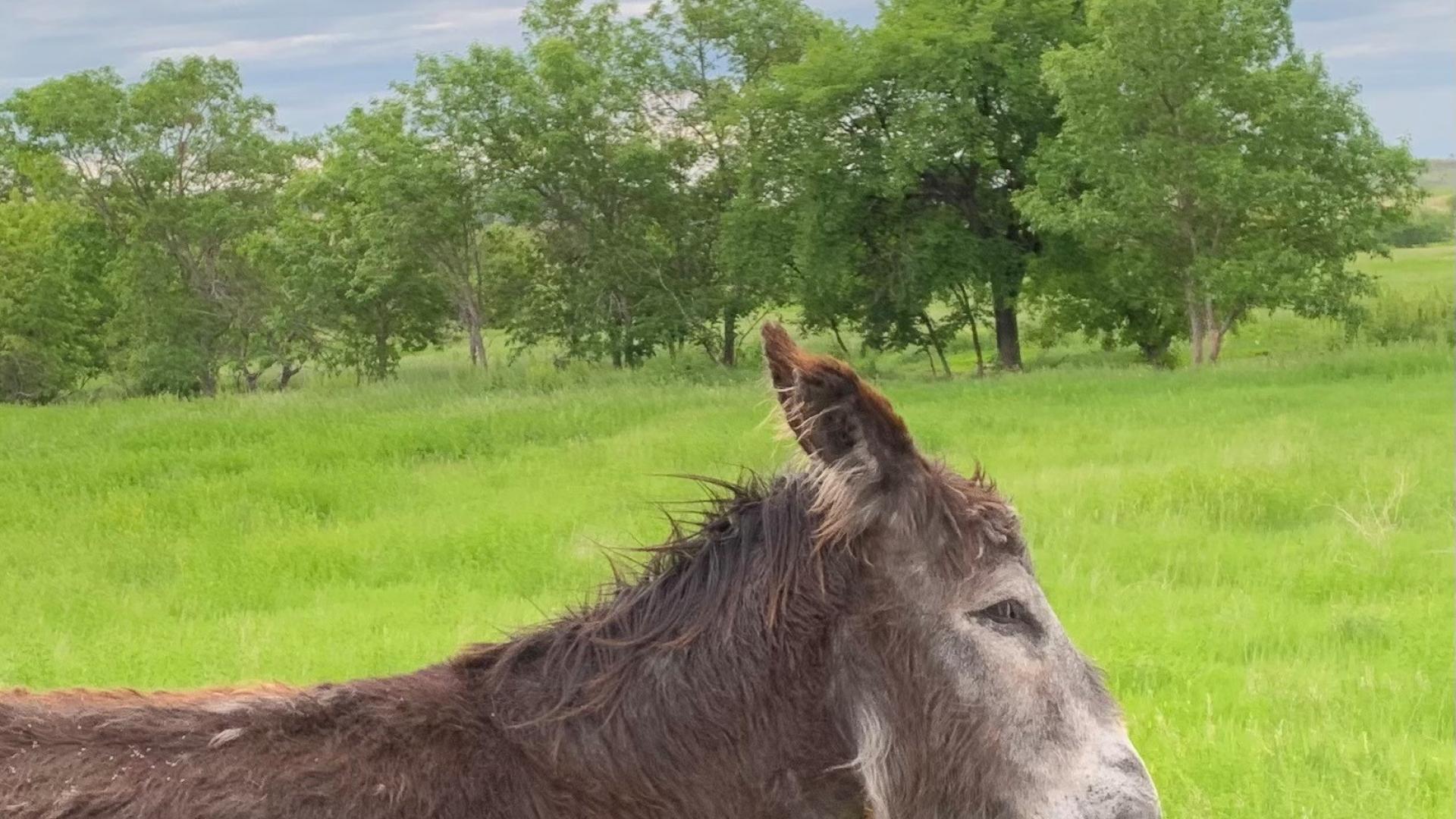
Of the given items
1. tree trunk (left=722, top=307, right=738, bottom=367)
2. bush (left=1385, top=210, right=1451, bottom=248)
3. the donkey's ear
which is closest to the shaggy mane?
the donkey's ear

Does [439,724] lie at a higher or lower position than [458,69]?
lower

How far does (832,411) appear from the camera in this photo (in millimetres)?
2453

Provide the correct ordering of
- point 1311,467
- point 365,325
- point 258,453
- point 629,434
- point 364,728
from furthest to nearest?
point 365,325, point 629,434, point 258,453, point 1311,467, point 364,728

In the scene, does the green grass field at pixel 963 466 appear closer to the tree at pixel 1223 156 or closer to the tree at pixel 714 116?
the tree at pixel 1223 156

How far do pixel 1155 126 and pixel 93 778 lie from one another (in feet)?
96.8

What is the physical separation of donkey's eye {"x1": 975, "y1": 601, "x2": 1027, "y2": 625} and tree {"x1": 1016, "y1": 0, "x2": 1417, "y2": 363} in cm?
2653

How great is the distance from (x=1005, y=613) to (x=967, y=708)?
23cm

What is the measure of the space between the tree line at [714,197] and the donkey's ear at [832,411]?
26934mm

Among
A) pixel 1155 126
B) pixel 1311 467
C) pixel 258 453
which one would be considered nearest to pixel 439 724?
pixel 1311 467

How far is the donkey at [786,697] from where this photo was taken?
2.39 m

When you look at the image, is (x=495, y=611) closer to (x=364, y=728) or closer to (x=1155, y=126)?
(x=364, y=728)

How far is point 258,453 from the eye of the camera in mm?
16172

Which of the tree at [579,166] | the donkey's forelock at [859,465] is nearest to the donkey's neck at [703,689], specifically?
the donkey's forelock at [859,465]

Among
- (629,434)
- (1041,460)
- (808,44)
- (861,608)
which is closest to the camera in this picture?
(861,608)
